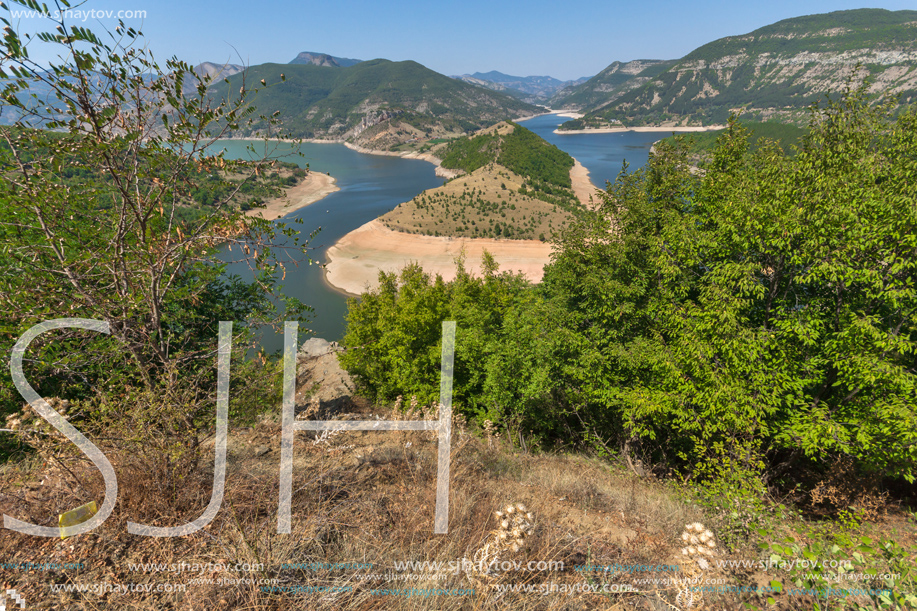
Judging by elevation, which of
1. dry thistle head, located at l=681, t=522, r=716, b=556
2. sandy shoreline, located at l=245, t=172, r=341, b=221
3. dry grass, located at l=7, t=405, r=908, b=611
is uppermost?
sandy shoreline, located at l=245, t=172, r=341, b=221

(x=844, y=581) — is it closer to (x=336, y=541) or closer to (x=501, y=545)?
(x=501, y=545)

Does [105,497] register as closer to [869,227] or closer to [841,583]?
[841,583]

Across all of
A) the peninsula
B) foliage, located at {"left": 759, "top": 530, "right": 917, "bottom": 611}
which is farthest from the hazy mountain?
the peninsula

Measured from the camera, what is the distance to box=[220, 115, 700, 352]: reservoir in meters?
32.5

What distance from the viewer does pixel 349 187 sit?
99375mm

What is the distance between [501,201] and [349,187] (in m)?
49.6

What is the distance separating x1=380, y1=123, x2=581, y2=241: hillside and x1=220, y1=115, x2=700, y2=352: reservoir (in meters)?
10.5

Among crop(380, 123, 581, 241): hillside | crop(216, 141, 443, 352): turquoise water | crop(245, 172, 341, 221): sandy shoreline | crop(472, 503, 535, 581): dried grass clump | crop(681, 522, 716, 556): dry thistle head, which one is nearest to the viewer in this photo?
crop(681, 522, 716, 556): dry thistle head

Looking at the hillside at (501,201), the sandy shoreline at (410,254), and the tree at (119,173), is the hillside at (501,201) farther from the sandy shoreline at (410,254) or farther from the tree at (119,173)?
the tree at (119,173)

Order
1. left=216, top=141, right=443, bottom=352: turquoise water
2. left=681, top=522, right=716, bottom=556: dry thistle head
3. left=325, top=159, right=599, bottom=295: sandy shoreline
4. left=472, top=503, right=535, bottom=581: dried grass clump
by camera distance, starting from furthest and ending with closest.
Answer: left=325, top=159, right=599, bottom=295: sandy shoreline → left=216, top=141, right=443, bottom=352: turquoise water → left=472, top=503, right=535, bottom=581: dried grass clump → left=681, top=522, right=716, bottom=556: dry thistle head

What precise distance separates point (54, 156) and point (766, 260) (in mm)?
10661

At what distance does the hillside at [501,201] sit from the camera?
56.6 metres

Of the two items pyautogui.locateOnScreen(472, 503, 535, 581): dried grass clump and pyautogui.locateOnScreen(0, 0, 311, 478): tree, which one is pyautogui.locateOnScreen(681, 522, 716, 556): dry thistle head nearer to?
pyautogui.locateOnScreen(472, 503, 535, 581): dried grass clump

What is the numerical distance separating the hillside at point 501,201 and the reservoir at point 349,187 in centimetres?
1049
